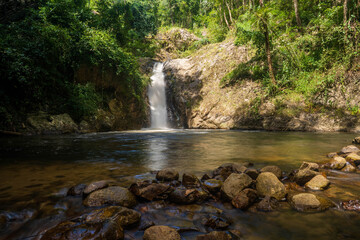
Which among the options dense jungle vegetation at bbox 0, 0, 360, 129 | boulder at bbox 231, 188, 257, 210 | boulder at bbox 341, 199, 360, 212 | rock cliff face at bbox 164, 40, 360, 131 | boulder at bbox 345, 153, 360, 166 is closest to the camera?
boulder at bbox 341, 199, 360, 212

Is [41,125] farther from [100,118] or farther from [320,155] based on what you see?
[320,155]

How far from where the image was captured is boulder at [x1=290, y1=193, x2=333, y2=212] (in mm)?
1785

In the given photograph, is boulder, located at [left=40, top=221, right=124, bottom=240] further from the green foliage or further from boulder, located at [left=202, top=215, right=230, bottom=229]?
the green foliage

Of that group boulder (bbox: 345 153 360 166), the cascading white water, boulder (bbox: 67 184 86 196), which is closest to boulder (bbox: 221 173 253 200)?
boulder (bbox: 67 184 86 196)

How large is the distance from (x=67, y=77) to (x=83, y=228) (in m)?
9.93

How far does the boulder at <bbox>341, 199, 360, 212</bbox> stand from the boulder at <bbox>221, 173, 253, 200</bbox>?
860mm

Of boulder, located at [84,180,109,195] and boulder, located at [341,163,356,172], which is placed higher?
boulder, located at [84,180,109,195]

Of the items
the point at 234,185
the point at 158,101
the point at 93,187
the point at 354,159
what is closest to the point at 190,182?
the point at 234,185

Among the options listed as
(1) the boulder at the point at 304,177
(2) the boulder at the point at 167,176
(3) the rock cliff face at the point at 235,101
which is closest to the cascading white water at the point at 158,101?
(3) the rock cliff face at the point at 235,101

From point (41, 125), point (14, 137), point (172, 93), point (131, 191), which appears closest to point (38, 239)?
point (131, 191)

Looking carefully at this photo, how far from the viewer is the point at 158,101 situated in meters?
17.9

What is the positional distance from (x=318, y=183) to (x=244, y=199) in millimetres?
1108

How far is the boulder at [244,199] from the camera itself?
1.87m

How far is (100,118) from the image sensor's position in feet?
34.2
